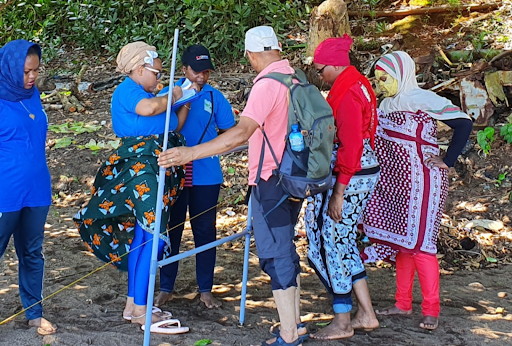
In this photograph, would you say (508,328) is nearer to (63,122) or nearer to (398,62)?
(398,62)

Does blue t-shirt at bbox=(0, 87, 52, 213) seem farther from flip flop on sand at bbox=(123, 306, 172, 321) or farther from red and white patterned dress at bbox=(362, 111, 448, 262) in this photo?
red and white patterned dress at bbox=(362, 111, 448, 262)

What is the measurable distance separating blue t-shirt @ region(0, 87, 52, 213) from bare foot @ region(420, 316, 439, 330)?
8.74 ft

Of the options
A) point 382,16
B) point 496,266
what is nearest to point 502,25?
point 382,16

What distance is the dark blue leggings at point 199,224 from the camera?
14.2 ft

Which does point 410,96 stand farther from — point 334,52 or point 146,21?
point 146,21

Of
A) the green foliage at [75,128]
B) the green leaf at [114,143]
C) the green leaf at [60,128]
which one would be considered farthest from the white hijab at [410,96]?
the green leaf at [60,128]

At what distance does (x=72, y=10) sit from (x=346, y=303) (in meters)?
10.6

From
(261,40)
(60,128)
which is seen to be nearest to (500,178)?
(261,40)

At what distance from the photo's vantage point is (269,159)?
3.49 meters

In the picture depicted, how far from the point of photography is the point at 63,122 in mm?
8805

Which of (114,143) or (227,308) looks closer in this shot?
(227,308)

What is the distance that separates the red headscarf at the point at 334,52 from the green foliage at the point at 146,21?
22.7ft

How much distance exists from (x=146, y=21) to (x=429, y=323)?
30.9 feet

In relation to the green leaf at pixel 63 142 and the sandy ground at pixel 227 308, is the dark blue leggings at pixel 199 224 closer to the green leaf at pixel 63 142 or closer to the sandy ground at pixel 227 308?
the sandy ground at pixel 227 308
